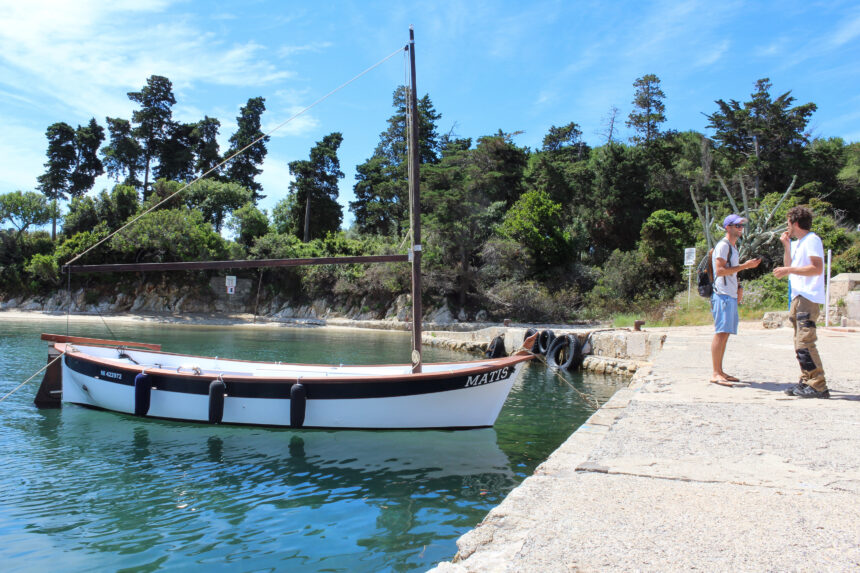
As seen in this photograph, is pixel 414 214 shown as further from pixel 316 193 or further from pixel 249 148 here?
pixel 249 148

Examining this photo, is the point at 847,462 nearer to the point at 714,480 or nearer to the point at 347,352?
the point at 714,480

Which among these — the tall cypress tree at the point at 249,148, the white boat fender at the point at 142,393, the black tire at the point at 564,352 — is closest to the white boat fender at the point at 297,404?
the white boat fender at the point at 142,393

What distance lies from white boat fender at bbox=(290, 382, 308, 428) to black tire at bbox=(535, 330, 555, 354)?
36.6 ft

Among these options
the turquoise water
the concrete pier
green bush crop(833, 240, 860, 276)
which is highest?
green bush crop(833, 240, 860, 276)

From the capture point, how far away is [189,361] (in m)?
9.61

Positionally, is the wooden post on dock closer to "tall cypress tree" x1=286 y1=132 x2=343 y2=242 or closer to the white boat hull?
the white boat hull

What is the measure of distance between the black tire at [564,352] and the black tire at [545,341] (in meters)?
0.19

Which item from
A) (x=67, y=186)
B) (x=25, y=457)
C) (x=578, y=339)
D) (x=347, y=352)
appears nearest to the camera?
(x=25, y=457)

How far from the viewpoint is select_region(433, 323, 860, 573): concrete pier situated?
2.18 meters

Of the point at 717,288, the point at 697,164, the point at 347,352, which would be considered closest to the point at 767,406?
the point at 717,288

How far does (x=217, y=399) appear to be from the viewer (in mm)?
7379

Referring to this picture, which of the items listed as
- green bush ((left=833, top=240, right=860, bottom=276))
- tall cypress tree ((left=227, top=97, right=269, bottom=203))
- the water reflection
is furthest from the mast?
tall cypress tree ((left=227, top=97, right=269, bottom=203))

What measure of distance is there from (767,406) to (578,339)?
11536mm

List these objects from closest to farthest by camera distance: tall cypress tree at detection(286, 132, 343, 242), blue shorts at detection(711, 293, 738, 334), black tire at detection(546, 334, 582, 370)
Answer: blue shorts at detection(711, 293, 738, 334), black tire at detection(546, 334, 582, 370), tall cypress tree at detection(286, 132, 343, 242)
